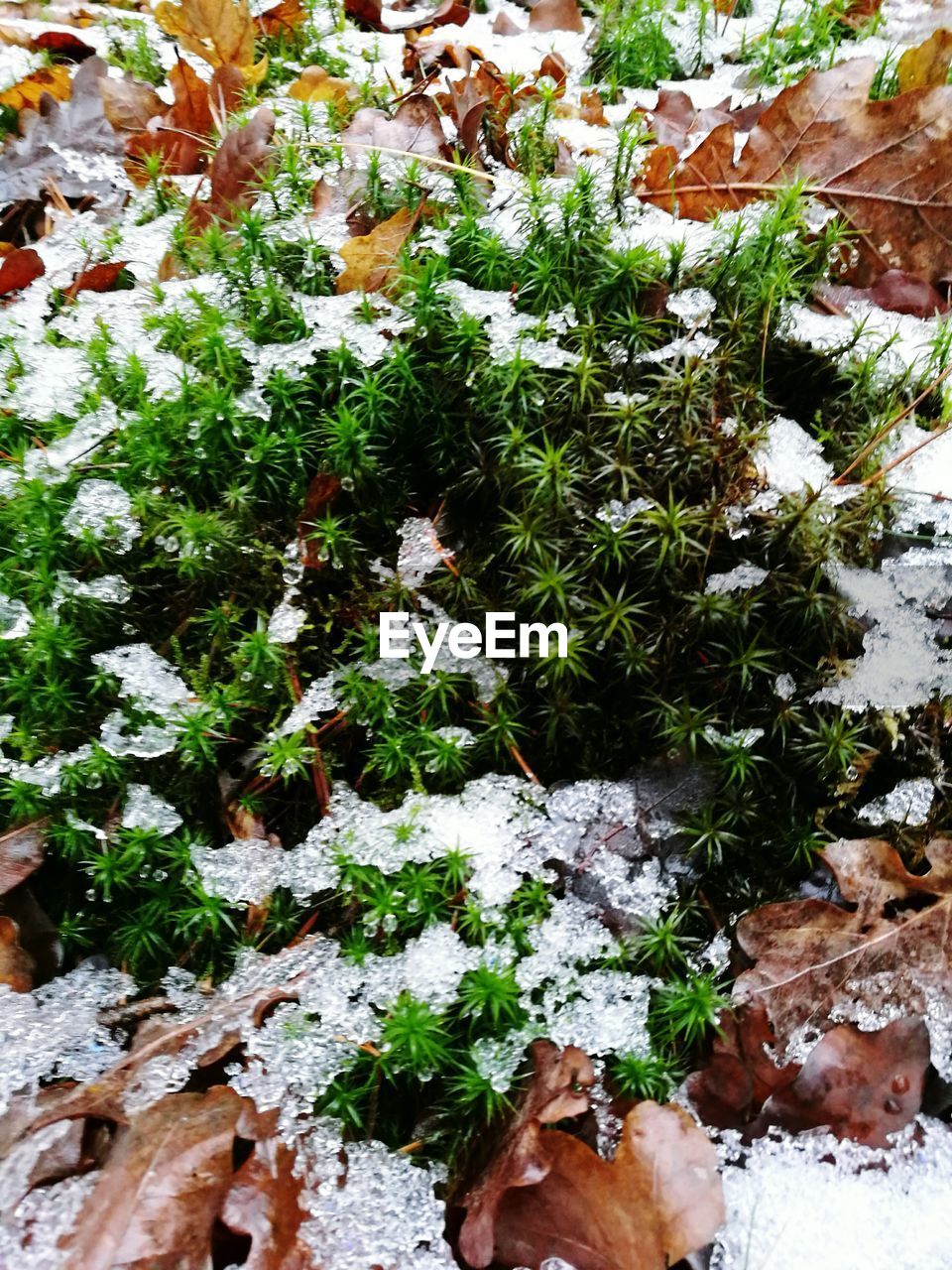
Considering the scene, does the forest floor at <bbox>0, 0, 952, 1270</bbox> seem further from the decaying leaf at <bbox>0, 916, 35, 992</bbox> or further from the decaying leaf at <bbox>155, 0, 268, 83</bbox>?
the decaying leaf at <bbox>155, 0, 268, 83</bbox>

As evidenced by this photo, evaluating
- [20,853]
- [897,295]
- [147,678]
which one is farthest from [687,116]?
[20,853]

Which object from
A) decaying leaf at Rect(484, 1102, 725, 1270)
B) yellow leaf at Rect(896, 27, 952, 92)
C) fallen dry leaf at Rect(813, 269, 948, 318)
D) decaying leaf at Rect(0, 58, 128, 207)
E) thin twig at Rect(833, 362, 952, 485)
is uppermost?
yellow leaf at Rect(896, 27, 952, 92)

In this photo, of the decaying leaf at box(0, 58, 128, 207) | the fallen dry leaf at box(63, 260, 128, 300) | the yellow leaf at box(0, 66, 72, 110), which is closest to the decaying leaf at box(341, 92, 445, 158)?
the fallen dry leaf at box(63, 260, 128, 300)

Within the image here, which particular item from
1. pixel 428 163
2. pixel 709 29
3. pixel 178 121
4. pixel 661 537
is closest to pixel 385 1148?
pixel 661 537

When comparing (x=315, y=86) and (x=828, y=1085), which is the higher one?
(x=315, y=86)

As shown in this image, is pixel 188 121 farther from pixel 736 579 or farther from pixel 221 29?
pixel 736 579
